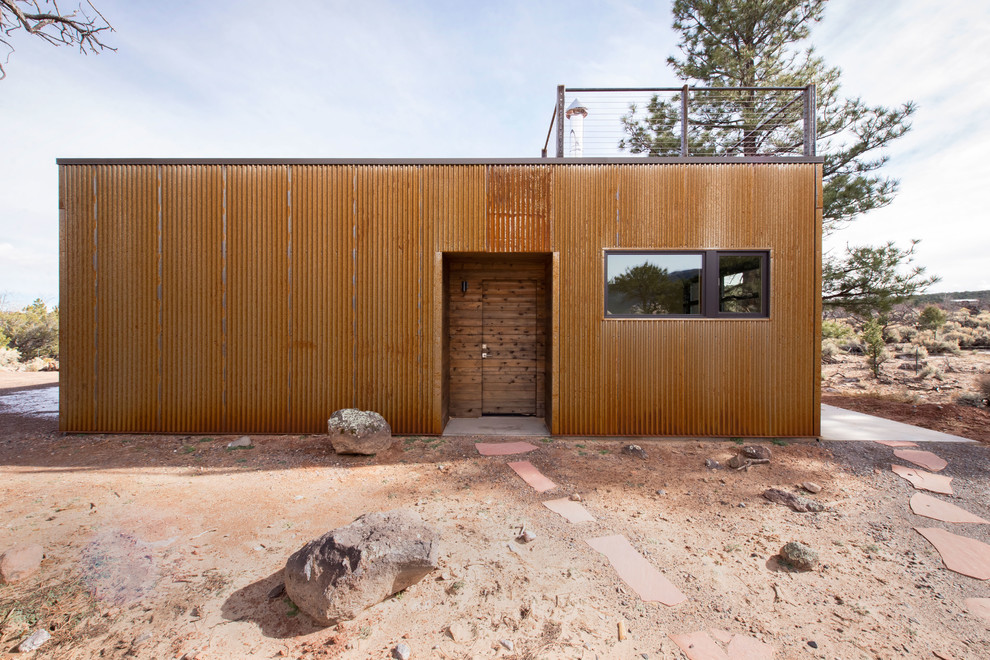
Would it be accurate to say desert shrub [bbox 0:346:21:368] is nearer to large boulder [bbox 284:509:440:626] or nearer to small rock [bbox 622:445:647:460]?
large boulder [bbox 284:509:440:626]

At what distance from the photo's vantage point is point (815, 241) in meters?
5.28

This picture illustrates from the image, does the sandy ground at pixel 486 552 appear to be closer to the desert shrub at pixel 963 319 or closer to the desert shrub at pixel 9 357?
the desert shrub at pixel 9 357

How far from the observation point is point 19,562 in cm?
246

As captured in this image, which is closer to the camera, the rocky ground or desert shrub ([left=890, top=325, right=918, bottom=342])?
the rocky ground

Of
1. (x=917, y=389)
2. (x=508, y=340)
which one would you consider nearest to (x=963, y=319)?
(x=917, y=389)

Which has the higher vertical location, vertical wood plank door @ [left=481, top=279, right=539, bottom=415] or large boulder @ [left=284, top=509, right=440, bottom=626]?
vertical wood plank door @ [left=481, top=279, right=539, bottom=415]

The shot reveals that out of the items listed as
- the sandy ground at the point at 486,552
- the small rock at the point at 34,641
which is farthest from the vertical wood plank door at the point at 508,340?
the small rock at the point at 34,641

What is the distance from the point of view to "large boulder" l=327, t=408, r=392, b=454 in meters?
4.54

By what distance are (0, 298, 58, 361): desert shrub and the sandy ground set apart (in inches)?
516

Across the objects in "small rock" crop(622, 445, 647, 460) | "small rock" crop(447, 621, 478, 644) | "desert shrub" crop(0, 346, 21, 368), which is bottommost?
"small rock" crop(447, 621, 478, 644)

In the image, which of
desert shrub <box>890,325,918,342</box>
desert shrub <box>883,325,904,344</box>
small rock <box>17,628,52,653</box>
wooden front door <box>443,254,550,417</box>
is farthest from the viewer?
desert shrub <box>890,325,918,342</box>

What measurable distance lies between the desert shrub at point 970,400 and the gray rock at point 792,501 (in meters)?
6.79

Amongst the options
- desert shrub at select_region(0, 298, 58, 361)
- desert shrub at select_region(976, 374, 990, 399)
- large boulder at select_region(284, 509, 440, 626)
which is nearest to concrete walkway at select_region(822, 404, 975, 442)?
desert shrub at select_region(976, 374, 990, 399)

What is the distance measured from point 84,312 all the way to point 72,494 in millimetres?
2920
